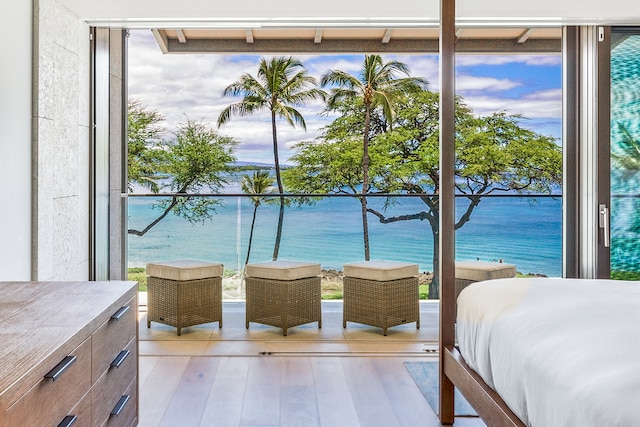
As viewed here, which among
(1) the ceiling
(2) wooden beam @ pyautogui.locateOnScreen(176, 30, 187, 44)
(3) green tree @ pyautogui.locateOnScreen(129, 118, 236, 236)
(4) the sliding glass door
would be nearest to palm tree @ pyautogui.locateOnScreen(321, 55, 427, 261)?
(3) green tree @ pyautogui.locateOnScreen(129, 118, 236, 236)

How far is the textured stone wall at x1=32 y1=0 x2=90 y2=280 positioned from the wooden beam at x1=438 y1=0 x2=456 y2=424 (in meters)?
2.28

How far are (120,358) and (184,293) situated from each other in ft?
7.37

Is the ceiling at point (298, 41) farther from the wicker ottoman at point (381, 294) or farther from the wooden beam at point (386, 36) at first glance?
the wicker ottoman at point (381, 294)

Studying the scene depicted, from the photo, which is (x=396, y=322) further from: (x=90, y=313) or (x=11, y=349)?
(x=11, y=349)

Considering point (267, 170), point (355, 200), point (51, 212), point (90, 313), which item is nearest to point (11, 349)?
point (90, 313)

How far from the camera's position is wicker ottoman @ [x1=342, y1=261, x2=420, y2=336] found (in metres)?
4.33

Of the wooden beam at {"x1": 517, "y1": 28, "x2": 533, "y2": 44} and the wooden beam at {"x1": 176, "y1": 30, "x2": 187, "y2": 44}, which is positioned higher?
the wooden beam at {"x1": 176, "y1": 30, "x2": 187, "y2": 44}

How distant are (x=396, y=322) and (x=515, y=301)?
2.29 m

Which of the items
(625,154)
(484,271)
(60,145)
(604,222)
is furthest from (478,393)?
(60,145)

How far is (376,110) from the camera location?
9.42m

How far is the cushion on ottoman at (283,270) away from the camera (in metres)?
4.36

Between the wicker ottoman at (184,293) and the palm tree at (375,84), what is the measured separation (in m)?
5.45

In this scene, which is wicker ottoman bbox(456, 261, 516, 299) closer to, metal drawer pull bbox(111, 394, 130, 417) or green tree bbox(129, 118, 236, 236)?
metal drawer pull bbox(111, 394, 130, 417)

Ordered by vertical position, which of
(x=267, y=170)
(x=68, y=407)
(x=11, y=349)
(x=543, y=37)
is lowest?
(x=68, y=407)
